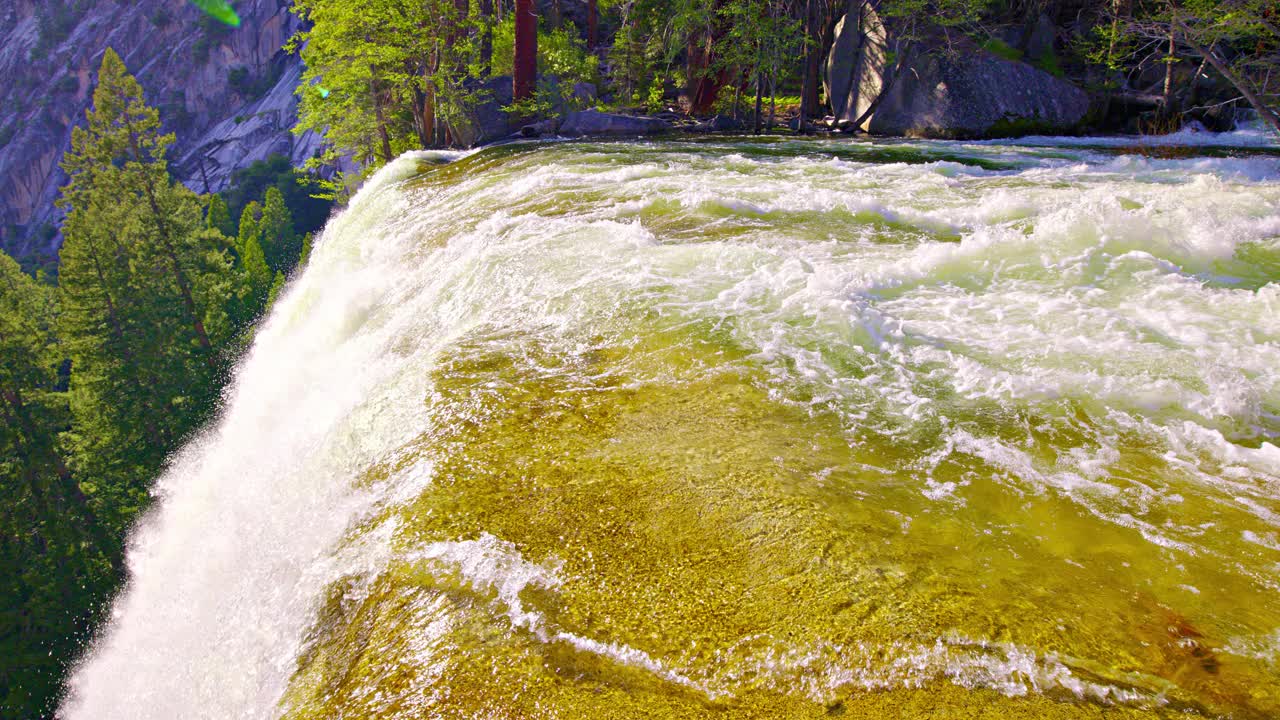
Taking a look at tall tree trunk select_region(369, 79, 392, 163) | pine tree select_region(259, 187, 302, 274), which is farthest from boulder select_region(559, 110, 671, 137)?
pine tree select_region(259, 187, 302, 274)

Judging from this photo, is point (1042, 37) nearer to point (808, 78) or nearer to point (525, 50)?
point (808, 78)

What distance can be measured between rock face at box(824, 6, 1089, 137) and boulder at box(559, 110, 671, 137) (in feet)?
18.2

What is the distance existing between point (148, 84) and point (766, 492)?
353ft

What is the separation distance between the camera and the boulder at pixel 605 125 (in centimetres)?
1806

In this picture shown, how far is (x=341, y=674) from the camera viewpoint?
2408 millimetres

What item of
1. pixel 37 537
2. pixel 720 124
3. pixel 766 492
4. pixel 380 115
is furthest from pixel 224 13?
pixel 766 492

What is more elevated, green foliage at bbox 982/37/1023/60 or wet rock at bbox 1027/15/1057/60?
wet rock at bbox 1027/15/1057/60

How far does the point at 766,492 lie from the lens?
2.98m

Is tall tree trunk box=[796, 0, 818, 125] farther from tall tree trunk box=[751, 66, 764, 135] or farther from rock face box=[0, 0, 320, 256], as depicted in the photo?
rock face box=[0, 0, 320, 256]

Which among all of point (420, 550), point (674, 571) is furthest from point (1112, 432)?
point (420, 550)

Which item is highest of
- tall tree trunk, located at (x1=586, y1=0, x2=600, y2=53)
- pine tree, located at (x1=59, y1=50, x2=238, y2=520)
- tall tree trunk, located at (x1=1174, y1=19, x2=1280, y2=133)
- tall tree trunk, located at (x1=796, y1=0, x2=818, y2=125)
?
tall tree trunk, located at (x1=586, y1=0, x2=600, y2=53)

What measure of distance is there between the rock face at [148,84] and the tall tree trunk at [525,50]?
6515cm

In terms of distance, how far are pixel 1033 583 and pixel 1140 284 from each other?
149 inches

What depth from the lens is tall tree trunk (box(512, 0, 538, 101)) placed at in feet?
59.2
